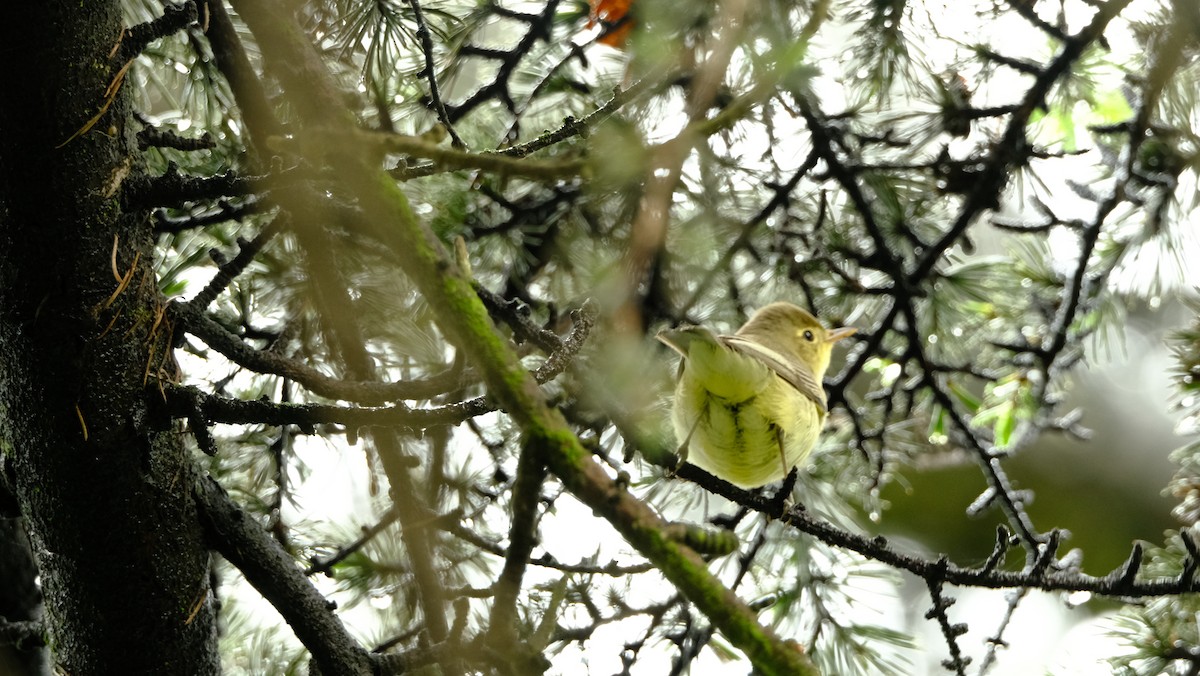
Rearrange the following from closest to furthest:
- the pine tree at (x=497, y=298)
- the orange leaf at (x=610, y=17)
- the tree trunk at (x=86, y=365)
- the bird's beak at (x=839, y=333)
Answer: the pine tree at (x=497, y=298)
the tree trunk at (x=86, y=365)
the orange leaf at (x=610, y=17)
the bird's beak at (x=839, y=333)

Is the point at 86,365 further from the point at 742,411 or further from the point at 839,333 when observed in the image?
the point at 839,333

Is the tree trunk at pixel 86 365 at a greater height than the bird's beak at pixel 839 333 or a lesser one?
lesser

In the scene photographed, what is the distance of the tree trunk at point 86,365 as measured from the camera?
1.51 meters

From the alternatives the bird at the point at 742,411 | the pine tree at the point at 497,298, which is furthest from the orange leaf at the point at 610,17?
the bird at the point at 742,411

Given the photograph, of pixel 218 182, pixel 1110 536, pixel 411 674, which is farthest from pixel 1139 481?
pixel 218 182

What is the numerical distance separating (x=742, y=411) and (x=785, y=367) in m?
0.20

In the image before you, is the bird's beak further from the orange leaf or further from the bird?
the orange leaf

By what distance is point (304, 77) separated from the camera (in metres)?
1.05

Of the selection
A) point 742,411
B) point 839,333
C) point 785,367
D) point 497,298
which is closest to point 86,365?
point 497,298

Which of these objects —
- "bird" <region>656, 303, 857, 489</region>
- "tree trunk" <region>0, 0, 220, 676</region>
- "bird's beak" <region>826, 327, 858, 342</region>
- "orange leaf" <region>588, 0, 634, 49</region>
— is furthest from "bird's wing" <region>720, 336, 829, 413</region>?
"tree trunk" <region>0, 0, 220, 676</region>

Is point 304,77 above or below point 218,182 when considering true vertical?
below

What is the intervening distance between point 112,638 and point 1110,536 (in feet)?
21.3

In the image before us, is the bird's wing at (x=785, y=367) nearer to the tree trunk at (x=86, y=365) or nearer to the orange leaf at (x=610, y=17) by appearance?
the orange leaf at (x=610, y=17)

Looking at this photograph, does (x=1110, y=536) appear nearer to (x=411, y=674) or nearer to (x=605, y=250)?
(x=605, y=250)
